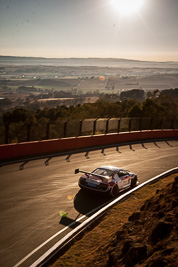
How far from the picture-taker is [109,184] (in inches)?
468

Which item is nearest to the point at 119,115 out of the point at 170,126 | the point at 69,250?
the point at 170,126

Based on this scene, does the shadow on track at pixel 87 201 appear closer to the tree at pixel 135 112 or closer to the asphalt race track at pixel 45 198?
the asphalt race track at pixel 45 198

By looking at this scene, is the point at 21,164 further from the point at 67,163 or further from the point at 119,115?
the point at 119,115

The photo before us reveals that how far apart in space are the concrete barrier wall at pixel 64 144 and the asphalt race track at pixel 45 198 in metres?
1.62

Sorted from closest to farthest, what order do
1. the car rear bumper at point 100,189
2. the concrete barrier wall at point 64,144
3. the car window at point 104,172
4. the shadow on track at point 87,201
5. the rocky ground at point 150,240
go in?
the rocky ground at point 150,240
the shadow on track at point 87,201
the car rear bumper at point 100,189
the car window at point 104,172
the concrete barrier wall at point 64,144

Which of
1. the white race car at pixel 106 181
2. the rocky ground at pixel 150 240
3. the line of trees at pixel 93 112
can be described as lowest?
the line of trees at pixel 93 112

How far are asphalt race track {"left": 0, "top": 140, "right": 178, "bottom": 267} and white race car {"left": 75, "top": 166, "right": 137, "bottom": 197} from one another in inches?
18.0

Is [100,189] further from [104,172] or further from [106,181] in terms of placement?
[104,172]

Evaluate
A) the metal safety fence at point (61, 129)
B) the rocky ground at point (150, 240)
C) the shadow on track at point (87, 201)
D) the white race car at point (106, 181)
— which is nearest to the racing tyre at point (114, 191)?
the white race car at point (106, 181)

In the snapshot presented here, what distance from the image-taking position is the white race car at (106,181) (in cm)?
1181

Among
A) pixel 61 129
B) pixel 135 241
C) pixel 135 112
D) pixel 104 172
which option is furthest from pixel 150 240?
pixel 135 112

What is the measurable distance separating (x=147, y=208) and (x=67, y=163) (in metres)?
9.17

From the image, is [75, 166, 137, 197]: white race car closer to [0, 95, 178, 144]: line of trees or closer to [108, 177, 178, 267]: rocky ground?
[108, 177, 178, 267]: rocky ground

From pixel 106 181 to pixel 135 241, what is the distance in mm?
5483
